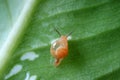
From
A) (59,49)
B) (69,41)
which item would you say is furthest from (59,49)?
(69,41)

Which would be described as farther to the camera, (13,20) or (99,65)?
(13,20)

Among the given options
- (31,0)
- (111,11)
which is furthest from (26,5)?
(111,11)

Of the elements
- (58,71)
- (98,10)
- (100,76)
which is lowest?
(100,76)

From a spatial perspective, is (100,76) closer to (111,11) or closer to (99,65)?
(99,65)

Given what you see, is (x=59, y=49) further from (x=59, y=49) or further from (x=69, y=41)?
(x=69, y=41)
